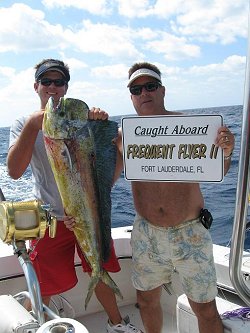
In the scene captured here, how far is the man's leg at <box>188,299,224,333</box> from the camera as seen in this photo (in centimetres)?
217

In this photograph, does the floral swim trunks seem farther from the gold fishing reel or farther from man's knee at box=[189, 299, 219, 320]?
the gold fishing reel

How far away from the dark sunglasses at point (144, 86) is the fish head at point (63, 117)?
45 centimetres

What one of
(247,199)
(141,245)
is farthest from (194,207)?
(247,199)

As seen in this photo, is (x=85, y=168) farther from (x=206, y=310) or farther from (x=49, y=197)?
(x=206, y=310)

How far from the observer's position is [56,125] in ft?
6.39

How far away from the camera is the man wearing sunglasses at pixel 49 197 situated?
2.27 m

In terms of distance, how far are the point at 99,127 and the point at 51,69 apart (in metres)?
0.44

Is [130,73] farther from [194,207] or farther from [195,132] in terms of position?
[194,207]

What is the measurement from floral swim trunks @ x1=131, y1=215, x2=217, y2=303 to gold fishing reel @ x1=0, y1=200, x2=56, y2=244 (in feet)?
2.69

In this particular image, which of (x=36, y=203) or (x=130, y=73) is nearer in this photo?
(x=36, y=203)

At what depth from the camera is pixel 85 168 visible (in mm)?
2123

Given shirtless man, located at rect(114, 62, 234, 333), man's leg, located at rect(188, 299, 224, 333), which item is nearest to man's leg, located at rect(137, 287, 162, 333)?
shirtless man, located at rect(114, 62, 234, 333)

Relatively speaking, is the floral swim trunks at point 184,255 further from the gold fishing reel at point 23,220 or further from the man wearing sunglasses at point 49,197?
the gold fishing reel at point 23,220

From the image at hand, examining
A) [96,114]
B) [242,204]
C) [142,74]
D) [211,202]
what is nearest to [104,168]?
[96,114]
